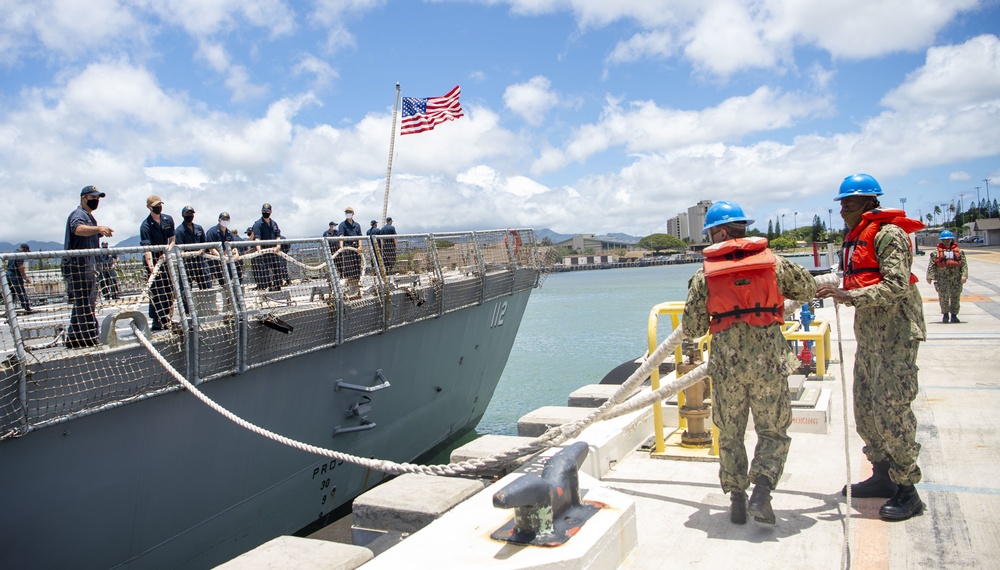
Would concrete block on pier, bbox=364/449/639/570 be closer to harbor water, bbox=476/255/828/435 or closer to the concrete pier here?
the concrete pier

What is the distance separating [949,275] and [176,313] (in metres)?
14.3

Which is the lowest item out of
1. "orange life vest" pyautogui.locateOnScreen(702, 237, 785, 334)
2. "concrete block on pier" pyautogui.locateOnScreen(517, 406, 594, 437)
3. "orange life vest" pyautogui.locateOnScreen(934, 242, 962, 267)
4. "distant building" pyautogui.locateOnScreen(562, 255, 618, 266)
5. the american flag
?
"distant building" pyautogui.locateOnScreen(562, 255, 618, 266)

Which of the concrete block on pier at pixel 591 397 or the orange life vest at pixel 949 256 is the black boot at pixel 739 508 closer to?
the concrete block on pier at pixel 591 397

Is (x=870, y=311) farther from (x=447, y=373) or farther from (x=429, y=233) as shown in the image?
(x=447, y=373)

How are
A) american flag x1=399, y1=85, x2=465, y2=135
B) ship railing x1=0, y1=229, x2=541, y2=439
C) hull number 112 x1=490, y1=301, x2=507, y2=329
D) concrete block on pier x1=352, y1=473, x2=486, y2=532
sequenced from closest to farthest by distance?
concrete block on pier x1=352, y1=473, x2=486, y2=532
ship railing x1=0, y1=229, x2=541, y2=439
hull number 112 x1=490, y1=301, x2=507, y2=329
american flag x1=399, y1=85, x2=465, y2=135

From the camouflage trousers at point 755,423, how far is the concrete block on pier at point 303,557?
7.15ft

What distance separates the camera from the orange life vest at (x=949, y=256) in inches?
559

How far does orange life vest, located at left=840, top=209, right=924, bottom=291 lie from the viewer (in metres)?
4.34

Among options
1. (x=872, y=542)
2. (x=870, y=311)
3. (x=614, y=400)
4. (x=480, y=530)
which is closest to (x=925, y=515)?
(x=872, y=542)

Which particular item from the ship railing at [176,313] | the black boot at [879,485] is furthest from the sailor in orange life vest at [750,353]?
the ship railing at [176,313]

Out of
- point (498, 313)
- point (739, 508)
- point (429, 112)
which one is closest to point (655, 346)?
point (739, 508)

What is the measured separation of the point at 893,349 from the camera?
4.26 meters

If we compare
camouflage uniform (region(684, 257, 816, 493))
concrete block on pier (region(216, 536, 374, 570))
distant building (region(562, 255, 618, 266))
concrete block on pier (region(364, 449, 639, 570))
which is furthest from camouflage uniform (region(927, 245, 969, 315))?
distant building (region(562, 255, 618, 266))

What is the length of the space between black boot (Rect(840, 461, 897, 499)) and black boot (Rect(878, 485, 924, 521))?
0.26 metres
